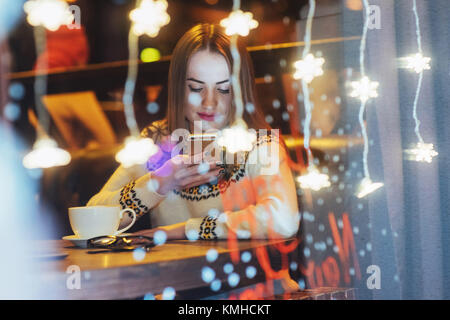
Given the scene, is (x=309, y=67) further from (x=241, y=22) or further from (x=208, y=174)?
(x=208, y=174)

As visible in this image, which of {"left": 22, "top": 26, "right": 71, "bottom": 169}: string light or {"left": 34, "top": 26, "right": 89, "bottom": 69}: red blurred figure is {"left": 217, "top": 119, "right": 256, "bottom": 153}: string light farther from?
{"left": 34, "top": 26, "right": 89, "bottom": 69}: red blurred figure

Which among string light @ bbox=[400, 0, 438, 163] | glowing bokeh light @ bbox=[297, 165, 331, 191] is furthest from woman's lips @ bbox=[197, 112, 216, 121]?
string light @ bbox=[400, 0, 438, 163]

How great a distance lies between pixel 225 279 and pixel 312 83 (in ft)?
3.55

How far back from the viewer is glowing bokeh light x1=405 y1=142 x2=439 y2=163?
1.27 m

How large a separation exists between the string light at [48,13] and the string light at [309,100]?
3.30 ft

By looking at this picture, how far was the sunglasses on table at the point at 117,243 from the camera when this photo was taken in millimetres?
814

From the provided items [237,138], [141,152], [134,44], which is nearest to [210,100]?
[237,138]

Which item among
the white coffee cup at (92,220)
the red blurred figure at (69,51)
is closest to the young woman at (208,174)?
the white coffee cup at (92,220)

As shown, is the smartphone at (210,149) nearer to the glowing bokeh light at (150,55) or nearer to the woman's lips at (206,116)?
the woman's lips at (206,116)

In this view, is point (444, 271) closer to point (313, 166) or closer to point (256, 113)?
point (313, 166)

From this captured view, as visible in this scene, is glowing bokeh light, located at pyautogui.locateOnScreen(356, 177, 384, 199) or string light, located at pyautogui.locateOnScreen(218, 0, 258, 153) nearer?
glowing bokeh light, located at pyautogui.locateOnScreen(356, 177, 384, 199)

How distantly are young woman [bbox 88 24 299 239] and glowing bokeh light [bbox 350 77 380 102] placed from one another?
0.27 meters

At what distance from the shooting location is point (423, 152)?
127 centimetres
